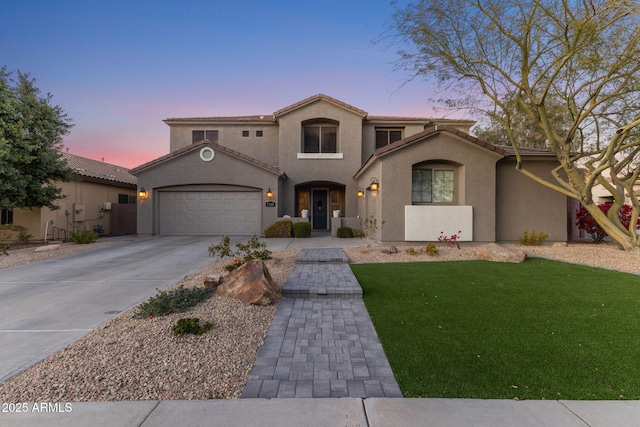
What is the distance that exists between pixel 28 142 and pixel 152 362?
12791 millimetres

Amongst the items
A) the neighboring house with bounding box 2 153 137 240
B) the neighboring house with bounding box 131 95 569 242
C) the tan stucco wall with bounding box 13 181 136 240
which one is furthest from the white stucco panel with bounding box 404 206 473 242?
the neighboring house with bounding box 2 153 137 240

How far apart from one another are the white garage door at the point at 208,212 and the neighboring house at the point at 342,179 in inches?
2.1

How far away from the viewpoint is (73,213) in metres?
14.6

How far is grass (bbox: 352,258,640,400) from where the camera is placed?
261 centimetres

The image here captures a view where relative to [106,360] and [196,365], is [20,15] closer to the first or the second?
[106,360]

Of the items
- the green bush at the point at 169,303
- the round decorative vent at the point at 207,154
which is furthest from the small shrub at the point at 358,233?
the green bush at the point at 169,303

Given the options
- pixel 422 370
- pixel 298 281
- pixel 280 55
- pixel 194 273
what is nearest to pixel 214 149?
pixel 280 55

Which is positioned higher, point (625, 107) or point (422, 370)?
point (625, 107)

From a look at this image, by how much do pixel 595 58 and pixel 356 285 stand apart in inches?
372

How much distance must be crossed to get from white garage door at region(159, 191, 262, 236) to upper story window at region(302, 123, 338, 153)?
480 cm

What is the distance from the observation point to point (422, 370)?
2826mm

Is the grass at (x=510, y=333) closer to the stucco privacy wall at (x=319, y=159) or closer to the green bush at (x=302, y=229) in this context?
the green bush at (x=302, y=229)

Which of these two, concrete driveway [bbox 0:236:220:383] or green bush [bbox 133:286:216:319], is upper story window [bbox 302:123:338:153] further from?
green bush [bbox 133:286:216:319]

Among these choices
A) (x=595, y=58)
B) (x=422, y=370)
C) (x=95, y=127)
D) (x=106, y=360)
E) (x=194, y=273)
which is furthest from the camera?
(x=95, y=127)
